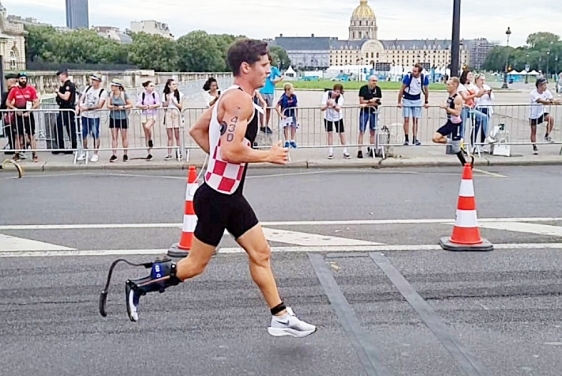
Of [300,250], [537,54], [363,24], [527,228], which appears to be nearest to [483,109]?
[527,228]

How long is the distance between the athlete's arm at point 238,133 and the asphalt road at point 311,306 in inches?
49.3

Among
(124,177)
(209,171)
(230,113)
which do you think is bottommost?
(124,177)

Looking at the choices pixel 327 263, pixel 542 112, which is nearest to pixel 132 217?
pixel 327 263

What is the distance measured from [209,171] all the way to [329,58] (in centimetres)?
18966

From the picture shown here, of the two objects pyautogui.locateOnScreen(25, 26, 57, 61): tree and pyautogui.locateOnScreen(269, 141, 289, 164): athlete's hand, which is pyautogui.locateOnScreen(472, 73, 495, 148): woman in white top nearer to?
pyautogui.locateOnScreen(269, 141, 289, 164): athlete's hand

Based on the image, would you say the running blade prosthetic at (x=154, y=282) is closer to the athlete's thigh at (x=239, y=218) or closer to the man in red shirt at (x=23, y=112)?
the athlete's thigh at (x=239, y=218)

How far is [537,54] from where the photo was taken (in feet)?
346

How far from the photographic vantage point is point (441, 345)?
492 cm

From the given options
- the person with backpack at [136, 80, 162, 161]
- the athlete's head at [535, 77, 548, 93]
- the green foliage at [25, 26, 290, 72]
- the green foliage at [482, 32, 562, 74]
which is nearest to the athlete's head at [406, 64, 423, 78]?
the athlete's head at [535, 77, 548, 93]

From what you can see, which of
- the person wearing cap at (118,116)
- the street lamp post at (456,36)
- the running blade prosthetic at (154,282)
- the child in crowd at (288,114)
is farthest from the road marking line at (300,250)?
the street lamp post at (456,36)

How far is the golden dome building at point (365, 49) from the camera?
7052 inches

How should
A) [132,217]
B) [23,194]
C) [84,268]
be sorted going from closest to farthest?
[84,268] < [132,217] < [23,194]

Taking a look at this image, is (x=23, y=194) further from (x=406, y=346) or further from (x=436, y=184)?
(x=406, y=346)

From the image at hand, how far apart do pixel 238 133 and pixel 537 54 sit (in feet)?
357
